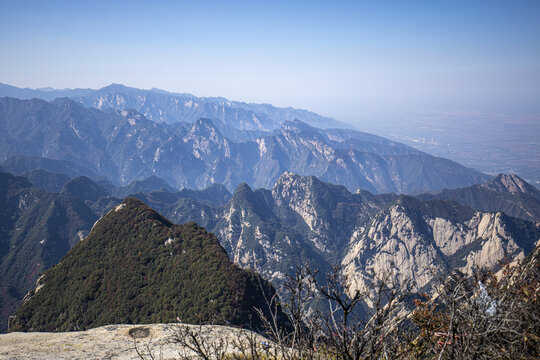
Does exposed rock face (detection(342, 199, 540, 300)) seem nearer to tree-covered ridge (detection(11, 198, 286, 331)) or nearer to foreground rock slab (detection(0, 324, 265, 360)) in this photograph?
tree-covered ridge (detection(11, 198, 286, 331))

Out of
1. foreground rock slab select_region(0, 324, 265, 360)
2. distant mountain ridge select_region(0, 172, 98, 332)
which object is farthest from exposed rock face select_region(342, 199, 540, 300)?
distant mountain ridge select_region(0, 172, 98, 332)

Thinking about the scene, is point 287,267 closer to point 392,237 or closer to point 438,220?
point 392,237

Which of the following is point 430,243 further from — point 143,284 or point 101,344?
point 101,344

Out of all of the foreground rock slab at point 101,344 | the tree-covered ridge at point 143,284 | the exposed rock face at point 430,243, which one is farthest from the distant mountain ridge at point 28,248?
the exposed rock face at point 430,243

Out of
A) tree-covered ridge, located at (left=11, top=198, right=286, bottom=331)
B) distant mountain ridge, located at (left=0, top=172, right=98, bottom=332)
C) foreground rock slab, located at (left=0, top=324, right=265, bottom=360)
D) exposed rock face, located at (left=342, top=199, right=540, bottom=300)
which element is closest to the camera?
foreground rock slab, located at (left=0, top=324, right=265, bottom=360)

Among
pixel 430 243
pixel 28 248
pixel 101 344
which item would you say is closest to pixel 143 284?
pixel 101 344

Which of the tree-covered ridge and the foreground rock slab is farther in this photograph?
the tree-covered ridge

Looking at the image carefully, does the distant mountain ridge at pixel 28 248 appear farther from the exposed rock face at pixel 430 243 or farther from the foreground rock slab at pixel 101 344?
the exposed rock face at pixel 430 243
